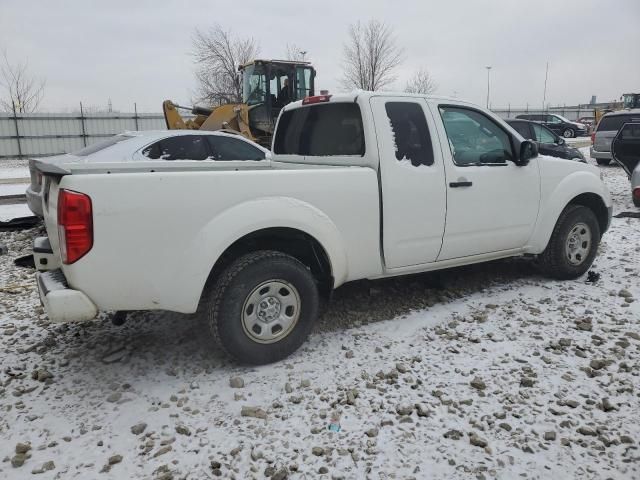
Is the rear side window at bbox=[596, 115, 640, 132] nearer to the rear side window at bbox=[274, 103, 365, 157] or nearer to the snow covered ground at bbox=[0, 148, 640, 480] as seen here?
the snow covered ground at bbox=[0, 148, 640, 480]

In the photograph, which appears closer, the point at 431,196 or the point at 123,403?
the point at 123,403

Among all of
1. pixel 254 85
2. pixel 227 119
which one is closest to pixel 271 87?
pixel 254 85

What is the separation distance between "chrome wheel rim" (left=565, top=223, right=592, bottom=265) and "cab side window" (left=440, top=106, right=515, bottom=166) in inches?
47.3

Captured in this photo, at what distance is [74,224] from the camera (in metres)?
2.79

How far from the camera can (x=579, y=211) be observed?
5.05 metres

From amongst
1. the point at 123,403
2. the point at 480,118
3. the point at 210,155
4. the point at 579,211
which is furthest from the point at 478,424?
the point at 210,155

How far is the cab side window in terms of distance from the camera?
428 centimetres

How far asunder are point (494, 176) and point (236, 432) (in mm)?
3063

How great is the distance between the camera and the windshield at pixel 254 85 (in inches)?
562

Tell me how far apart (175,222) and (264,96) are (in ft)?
39.4

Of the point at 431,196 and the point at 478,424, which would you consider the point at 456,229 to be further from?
the point at 478,424

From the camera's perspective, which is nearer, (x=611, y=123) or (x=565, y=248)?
(x=565, y=248)

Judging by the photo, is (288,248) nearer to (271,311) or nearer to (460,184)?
(271,311)

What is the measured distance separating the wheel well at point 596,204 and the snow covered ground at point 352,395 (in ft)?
3.40
